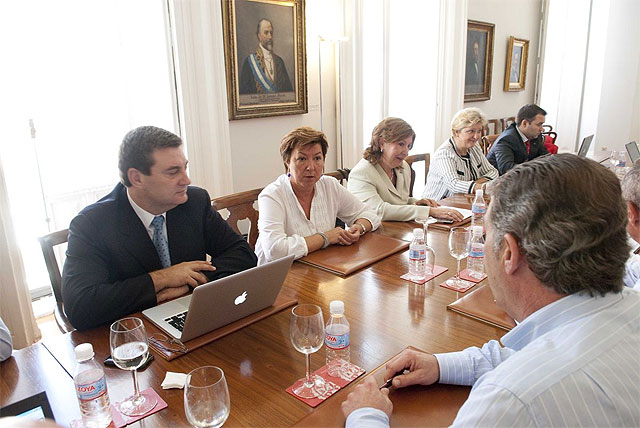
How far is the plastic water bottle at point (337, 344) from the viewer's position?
3.75 ft

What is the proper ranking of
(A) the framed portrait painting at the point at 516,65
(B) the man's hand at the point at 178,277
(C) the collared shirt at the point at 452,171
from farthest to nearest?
(A) the framed portrait painting at the point at 516,65, (C) the collared shirt at the point at 452,171, (B) the man's hand at the point at 178,277

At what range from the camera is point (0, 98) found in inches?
107

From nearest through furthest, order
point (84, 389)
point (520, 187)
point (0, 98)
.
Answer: point (520, 187) < point (84, 389) < point (0, 98)

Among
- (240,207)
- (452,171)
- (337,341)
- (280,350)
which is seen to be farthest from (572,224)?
(452,171)

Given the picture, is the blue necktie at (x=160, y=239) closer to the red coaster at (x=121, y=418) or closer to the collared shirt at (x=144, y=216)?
the collared shirt at (x=144, y=216)

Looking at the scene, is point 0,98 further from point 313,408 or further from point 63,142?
point 313,408

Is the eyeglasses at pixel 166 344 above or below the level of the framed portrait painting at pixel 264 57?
below

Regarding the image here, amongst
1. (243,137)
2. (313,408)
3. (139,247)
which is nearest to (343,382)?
(313,408)

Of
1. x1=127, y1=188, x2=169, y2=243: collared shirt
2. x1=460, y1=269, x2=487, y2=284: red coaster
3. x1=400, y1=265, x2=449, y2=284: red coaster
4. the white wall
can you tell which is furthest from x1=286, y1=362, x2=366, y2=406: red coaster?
the white wall

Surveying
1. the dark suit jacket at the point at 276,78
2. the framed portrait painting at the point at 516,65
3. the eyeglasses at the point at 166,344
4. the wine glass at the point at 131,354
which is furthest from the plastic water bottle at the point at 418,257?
the framed portrait painting at the point at 516,65

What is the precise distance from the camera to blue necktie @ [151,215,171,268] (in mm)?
1781

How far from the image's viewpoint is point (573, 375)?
681 millimetres

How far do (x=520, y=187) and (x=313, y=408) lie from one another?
2.03ft

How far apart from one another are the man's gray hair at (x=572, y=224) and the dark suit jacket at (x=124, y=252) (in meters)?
1.17
